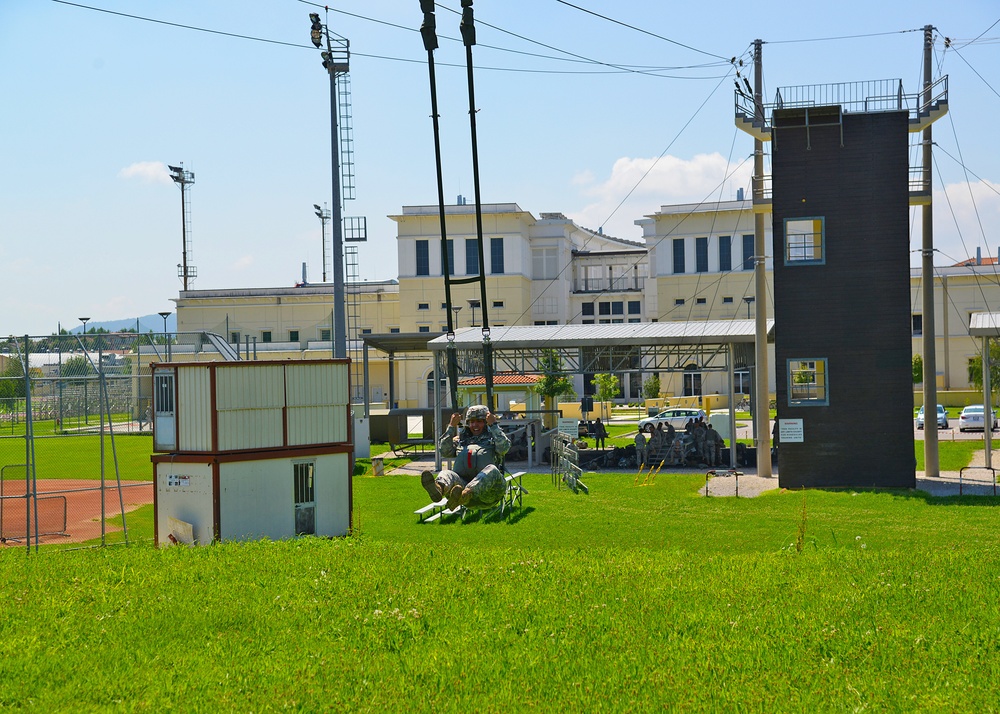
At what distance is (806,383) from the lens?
2641 centimetres

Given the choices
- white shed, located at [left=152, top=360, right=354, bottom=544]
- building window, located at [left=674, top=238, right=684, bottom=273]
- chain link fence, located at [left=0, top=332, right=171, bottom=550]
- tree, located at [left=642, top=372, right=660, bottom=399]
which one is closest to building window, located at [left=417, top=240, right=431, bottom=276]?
tree, located at [left=642, top=372, right=660, bottom=399]

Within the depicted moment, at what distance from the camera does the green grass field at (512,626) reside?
339 inches

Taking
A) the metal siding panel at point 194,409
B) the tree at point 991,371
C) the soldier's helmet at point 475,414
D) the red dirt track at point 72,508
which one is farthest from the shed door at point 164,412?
the tree at point 991,371

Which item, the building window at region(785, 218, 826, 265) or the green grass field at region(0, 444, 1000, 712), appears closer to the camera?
the green grass field at region(0, 444, 1000, 712)

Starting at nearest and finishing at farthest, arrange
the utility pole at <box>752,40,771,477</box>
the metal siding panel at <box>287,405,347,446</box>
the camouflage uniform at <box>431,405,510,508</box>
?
the camouflage uniform at <box>431,405,510,508</box>
the metal siding panel at <box>287,405,347,446</box>
the utility pole at <box>752,40,771,477</box>

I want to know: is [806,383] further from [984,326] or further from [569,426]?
[569,426]

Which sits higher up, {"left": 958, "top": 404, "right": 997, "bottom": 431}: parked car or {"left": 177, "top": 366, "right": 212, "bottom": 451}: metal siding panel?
{"left": 177, "top": 366, "right": 212, "bottom": 451}: metal siding panel

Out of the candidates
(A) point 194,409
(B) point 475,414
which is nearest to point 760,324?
(B) point 475,414

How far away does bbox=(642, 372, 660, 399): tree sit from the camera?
228 ft

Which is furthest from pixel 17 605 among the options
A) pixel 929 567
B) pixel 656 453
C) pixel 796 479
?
pixel 656 453

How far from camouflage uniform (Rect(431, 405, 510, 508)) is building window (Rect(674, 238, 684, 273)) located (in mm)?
57656

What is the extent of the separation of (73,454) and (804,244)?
32244 mm

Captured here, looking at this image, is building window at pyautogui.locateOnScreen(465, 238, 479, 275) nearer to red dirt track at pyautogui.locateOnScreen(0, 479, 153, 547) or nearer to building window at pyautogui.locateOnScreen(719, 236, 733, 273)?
building window at pyautogui.locateOnScreen(719, 236, 733, 273)

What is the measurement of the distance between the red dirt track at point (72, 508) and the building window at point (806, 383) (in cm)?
1626
